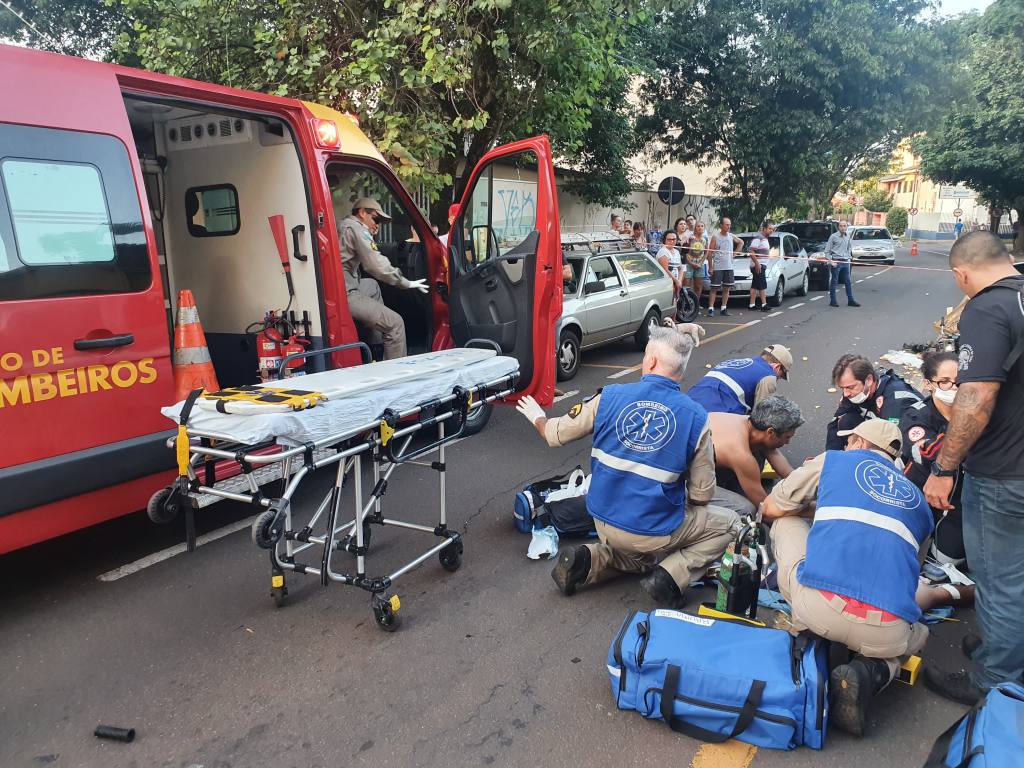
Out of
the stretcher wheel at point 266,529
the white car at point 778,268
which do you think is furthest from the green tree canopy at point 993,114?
the stretcher wheel at point 266,529

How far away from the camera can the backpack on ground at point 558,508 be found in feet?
14.2

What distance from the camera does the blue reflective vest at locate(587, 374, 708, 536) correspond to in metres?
3.48

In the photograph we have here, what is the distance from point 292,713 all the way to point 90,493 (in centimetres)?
156

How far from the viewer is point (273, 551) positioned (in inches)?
127

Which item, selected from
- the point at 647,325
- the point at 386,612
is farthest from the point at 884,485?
the point at 647,325

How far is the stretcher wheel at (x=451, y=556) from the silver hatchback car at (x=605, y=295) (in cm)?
452

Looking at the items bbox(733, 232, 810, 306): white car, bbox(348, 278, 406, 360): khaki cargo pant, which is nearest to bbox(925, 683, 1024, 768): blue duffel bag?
bbox(348, 278, 406, 360): khaki cargo pant

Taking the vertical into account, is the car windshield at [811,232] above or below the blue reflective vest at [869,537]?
above

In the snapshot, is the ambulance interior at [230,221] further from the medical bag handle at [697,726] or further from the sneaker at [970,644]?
the sneaker at [970,644]

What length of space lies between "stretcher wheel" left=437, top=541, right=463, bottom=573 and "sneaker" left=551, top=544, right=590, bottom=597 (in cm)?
57

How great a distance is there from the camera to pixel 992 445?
9.18 ft

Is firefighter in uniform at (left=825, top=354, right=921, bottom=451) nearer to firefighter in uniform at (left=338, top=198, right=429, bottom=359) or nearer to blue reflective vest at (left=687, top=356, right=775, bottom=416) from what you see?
blue reflective vest at (left=687, top=356, right=775, bottom=416)

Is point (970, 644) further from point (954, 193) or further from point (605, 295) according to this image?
point (954, 193)

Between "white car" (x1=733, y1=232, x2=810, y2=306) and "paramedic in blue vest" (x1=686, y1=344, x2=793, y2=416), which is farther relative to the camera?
"white car" (x1=733, y1=232, x2=810, y2=306)
